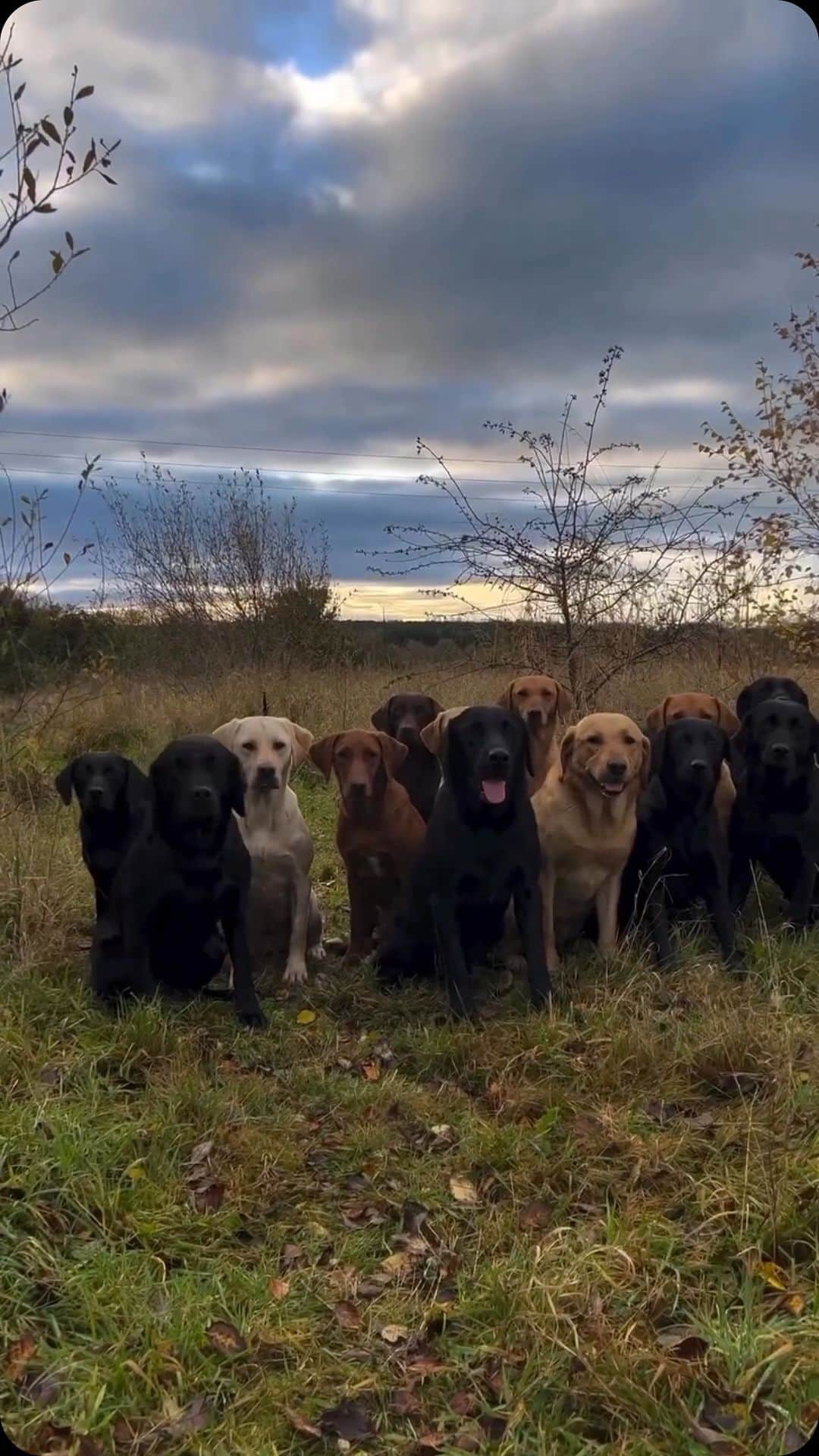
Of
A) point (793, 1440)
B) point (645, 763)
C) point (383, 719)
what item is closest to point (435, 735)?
point (645, 763)

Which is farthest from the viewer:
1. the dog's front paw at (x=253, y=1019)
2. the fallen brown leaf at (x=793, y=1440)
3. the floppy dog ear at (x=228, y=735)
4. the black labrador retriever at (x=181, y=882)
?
the floppy dog ear at (x=228, y=735)

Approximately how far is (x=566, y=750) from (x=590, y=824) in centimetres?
37

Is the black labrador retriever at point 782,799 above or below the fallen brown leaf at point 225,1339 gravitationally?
above

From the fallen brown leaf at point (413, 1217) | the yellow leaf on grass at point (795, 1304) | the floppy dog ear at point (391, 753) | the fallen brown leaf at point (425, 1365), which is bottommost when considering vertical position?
the fallen brown leaf at point (425, 1365)

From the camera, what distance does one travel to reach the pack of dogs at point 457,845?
4395mm

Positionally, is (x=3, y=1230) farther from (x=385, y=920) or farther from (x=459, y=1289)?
(x=385, y=920)

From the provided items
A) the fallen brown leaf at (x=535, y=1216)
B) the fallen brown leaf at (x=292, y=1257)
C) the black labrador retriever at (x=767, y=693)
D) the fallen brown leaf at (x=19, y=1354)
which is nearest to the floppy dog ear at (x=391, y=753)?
the black labrador retriever at (x=767, y=693)

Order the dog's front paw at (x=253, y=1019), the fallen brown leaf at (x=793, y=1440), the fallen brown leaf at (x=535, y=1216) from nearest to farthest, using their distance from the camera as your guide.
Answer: the fallen brown leaf at (x=793, y=1440) → the fallen brown leaf at (x=535, y=1216) → the dog's front paw at (x=253, y=1019)

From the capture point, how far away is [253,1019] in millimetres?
4445

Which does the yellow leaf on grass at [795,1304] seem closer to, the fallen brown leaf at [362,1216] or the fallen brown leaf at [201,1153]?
the fallen brown leaf at [362,1216]

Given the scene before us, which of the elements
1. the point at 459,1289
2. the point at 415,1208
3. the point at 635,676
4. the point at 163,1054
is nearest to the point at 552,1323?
the point at 459,1289

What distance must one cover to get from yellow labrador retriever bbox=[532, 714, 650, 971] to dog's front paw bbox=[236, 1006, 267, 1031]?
1354 mm

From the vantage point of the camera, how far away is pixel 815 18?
3.25 meters

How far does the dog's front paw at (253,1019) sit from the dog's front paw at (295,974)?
0.55m
